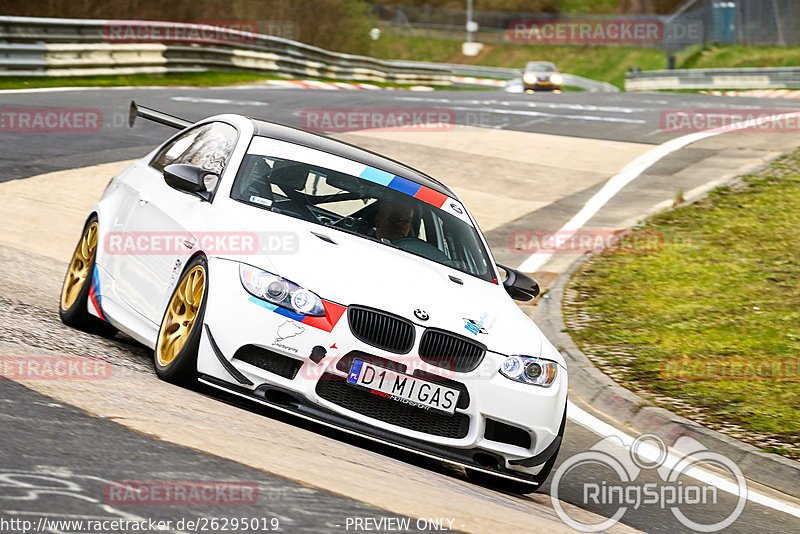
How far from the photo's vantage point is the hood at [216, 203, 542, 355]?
19.1 feet

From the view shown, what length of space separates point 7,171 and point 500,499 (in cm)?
956

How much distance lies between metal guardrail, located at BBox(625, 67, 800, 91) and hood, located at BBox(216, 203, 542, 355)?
37.8 meters

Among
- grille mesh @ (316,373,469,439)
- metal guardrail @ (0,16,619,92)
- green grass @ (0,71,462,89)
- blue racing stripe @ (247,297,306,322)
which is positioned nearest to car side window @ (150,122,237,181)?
blue racing stripe @ (247,297,306,322)

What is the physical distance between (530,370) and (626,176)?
40.1ft

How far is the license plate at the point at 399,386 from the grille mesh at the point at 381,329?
4.8 inches

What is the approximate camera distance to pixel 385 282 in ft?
19.7

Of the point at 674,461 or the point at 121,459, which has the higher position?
the point at 121,459

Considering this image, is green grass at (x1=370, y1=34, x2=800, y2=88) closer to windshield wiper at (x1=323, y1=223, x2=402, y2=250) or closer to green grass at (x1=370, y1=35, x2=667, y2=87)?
green grass at (x1=370, y1=35, x2=667, y2=87)

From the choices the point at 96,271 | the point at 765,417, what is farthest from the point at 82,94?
the point at 765,417

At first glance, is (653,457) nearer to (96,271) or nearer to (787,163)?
(96,271)

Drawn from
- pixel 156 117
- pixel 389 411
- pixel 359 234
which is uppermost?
pixel 156 117

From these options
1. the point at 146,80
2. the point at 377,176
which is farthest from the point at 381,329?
the point at 146,80

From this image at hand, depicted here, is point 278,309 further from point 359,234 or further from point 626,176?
point 626,176

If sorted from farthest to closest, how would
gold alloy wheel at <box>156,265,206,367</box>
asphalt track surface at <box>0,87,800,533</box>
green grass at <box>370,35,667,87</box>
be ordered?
green grass at <box>370,35,667,87</box> < gold alloy wheel at <box>156,265,206,367</box> < asphalt track surface at <box>0,87,800,533</box>
